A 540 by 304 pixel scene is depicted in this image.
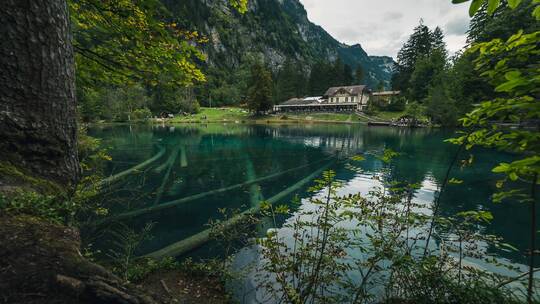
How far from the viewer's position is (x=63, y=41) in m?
2.87

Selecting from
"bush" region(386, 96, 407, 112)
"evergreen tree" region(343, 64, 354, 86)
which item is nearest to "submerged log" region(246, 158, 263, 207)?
"bush" region(386, 96, 407, 112)

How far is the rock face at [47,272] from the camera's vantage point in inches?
60.9

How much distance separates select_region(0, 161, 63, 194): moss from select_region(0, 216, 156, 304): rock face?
565 millimetres

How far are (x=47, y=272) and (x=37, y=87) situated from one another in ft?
6.92

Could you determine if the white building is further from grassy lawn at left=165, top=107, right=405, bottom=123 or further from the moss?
the moss

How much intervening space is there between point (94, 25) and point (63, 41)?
2.24 m

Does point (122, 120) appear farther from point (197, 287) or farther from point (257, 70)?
point (197, 287)

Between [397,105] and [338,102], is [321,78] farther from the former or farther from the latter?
[397,105]

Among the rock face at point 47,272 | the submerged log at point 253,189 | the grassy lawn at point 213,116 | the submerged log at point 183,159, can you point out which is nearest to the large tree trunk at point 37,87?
the rock face at point 47,272

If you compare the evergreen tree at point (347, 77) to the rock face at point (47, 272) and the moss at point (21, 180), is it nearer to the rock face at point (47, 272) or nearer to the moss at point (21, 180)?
the moss at point (21, 180)

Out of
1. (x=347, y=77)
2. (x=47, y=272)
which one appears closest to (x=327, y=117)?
(x=347, y=77)

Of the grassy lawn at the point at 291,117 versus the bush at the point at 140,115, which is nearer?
the grassy lawn at the point at 291,117

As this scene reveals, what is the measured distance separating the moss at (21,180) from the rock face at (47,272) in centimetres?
57

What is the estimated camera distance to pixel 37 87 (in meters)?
2.66
